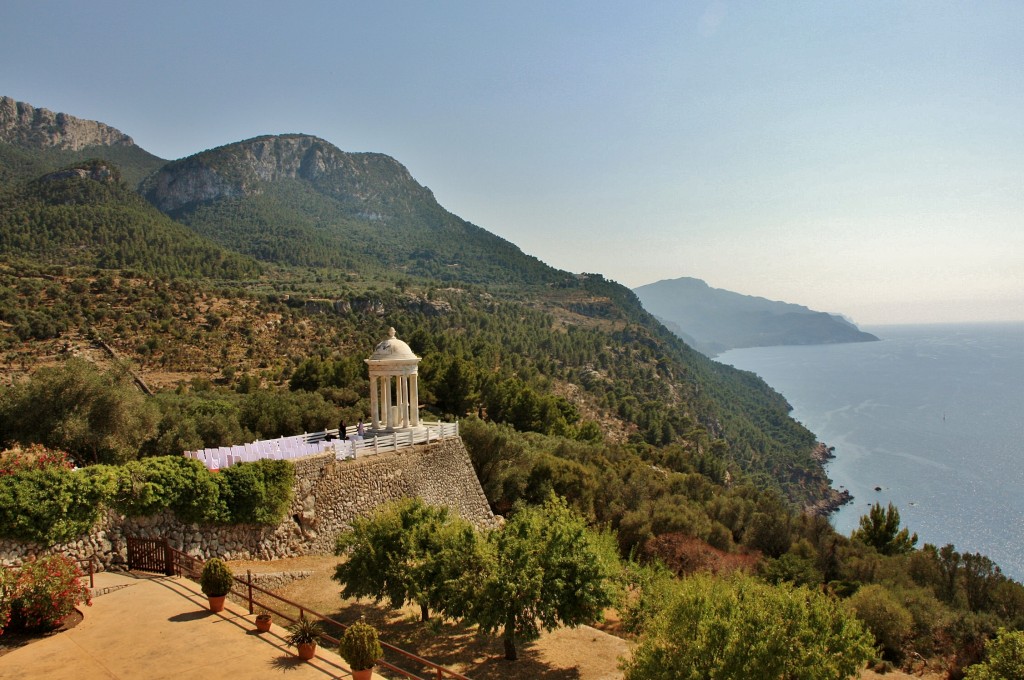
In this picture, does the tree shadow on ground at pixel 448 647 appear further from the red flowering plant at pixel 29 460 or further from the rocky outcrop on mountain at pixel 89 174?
the rocky outcrop on mountain at pixel 89 174

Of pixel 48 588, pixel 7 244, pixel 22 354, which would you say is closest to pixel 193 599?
pixel 48 588

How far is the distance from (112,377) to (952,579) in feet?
104

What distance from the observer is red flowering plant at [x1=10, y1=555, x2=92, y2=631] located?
10305 millimetres

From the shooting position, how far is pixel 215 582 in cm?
1152

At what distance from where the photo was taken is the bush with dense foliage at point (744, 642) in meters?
9.62

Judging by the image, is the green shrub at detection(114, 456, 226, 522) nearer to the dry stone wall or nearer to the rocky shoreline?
Result: the dry stone wall

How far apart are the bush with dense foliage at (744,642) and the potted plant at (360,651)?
4.22 metres

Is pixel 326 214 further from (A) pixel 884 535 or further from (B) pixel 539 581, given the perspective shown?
(B) pixel 539 581

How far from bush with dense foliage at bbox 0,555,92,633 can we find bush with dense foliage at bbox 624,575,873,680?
9647 millimetres

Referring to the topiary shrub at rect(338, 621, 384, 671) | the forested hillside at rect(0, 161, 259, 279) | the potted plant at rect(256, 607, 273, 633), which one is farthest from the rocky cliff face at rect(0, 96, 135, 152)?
the topiary shrub at rect(338, 621, 384, 671)

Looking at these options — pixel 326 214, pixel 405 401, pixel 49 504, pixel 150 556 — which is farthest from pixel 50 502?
pixel 326 214

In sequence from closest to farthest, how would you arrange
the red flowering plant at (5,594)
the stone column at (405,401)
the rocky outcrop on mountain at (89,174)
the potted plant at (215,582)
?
1. the red flowering plant at (5,594)
2. the potted plant at (215,582)
3. the stone column at (405,401)
4. the rocky outcrop on mountain at (89,174)

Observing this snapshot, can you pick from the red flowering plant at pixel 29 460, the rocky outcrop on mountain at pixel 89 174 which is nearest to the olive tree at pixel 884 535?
the red flowering plant at pixel 29 460

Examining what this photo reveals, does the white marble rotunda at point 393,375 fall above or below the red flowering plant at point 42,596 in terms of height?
above
